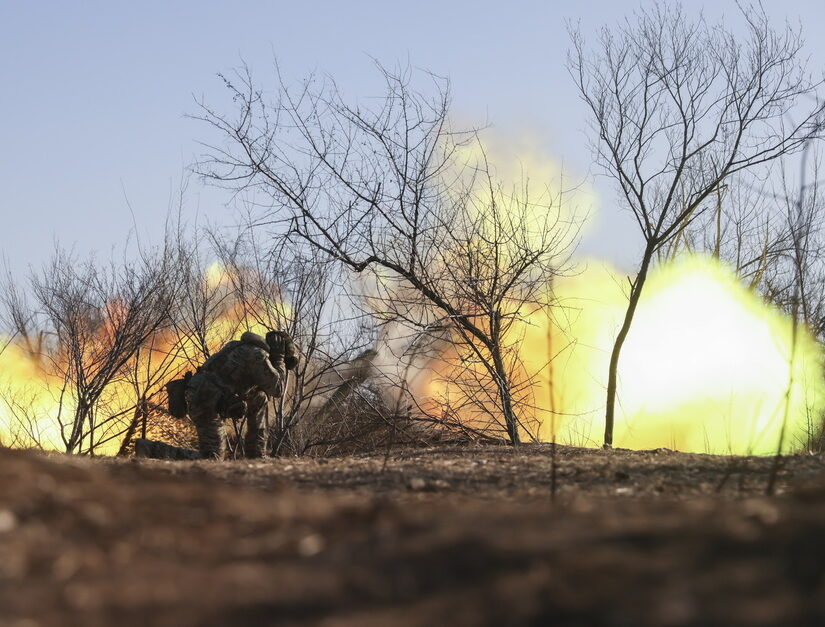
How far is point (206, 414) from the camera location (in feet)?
40.6

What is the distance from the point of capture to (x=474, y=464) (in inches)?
301

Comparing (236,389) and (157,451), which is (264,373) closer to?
(236,389)

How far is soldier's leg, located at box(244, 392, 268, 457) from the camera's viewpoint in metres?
12.6

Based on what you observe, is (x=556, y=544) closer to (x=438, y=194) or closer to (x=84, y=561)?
(x=84, y=561)

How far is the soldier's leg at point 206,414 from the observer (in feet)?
40.4

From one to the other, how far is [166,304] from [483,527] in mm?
14798

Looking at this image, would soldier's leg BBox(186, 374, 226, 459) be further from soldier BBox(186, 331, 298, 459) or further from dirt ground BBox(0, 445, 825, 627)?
dirt ground BBox(0, 445, 825, 627)

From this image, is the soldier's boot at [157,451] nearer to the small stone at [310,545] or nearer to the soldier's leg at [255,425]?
the soldier's leg at [255,425]

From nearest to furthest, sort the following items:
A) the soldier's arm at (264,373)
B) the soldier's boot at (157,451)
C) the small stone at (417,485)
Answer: the small stone at (417,485) → the soldier's arm at (264,373) → the soldier's boot at (157,451)

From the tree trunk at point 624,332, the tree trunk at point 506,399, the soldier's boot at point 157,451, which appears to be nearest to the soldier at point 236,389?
the soldier's boot at point 157,451

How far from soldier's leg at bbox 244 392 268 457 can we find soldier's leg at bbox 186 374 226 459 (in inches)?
13.5

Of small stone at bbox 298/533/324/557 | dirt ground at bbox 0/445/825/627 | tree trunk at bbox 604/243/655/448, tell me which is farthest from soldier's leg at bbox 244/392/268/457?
small stone at bbox 298/533/324/557

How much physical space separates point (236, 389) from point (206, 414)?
481 mm

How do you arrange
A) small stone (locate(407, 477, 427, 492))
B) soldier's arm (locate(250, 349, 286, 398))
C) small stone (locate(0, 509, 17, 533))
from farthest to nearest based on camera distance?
soldier's arm (locate(250, 349, 286, 398))
small stone (locate(407, 477, 427, 492))
small stone (locate(0, 509, 17, 533))
